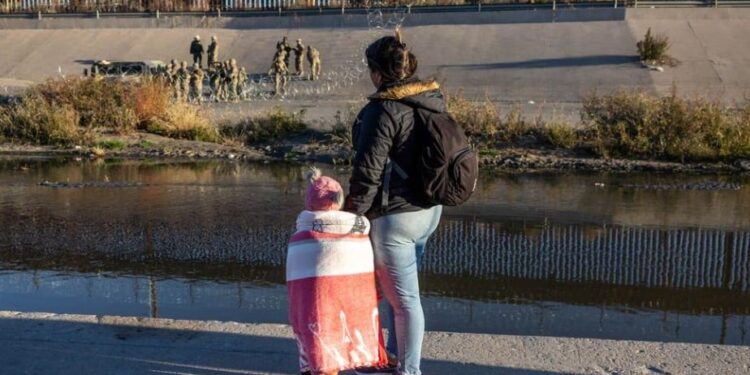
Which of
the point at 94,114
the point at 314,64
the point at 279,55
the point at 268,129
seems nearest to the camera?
the point at 268,129

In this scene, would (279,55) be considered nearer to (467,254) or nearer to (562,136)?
(562,136)

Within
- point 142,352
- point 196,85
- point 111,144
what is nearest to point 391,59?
point 142,352

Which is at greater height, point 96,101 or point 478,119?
point 96,101

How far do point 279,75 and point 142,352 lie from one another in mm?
25703

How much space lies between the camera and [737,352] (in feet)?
17.6

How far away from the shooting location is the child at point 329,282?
438 centimetres

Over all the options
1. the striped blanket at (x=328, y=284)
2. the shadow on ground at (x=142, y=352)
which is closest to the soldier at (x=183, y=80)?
the shadow on ground at (x=142, y=352)

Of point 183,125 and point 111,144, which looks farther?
point 183,125

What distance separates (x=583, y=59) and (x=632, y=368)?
97.7 feet

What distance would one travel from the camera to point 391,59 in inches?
173

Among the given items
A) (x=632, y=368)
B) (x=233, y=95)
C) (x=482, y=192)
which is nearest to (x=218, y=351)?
(x=632, y=368)

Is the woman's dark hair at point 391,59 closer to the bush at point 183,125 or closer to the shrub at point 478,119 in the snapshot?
the shrub at point 478,119

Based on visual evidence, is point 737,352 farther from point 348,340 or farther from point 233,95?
point 233,95

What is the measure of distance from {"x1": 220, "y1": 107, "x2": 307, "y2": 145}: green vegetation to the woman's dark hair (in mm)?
14810
